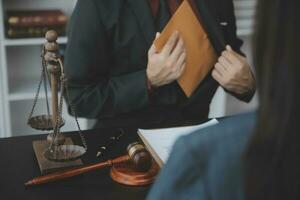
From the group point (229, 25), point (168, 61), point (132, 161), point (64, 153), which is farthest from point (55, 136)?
point (229, 25)

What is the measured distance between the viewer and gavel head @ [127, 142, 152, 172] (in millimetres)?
906

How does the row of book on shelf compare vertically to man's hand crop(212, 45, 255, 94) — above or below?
below

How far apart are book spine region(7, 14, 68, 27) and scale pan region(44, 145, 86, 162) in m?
1.32

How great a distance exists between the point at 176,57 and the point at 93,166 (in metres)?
0.47

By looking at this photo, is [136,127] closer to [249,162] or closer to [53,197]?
[53,197]

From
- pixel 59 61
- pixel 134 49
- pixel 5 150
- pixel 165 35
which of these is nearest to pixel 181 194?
pixel 59 61

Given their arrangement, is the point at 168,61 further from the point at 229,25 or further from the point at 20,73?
the point at 20,73

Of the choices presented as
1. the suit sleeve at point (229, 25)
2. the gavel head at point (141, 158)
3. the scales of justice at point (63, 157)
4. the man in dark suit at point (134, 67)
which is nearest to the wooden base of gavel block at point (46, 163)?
the scales of justice at point (63, 157)

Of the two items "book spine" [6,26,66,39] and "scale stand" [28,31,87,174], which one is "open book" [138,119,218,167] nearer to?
"scale stand" [28,31,87,174]

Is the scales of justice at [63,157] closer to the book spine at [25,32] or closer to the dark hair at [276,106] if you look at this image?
the dark hair at [276,106]

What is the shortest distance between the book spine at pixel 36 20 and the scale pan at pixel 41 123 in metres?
1.23

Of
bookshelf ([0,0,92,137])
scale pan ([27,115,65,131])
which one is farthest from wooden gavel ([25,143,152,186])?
bookshelf ([0,0,92,137])

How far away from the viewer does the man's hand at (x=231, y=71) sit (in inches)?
51.4

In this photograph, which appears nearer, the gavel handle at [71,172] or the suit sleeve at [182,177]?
the suit sleeve at [182,177]
